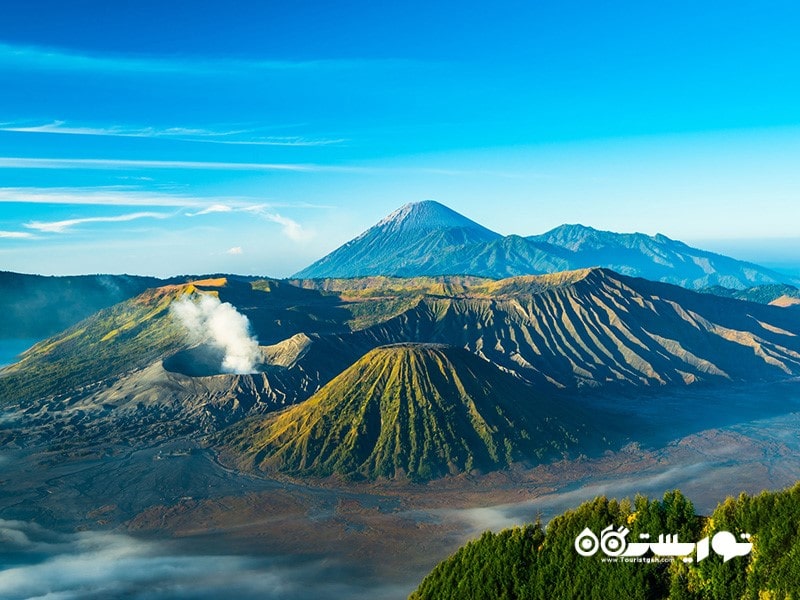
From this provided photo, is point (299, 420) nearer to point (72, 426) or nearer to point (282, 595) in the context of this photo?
point (72, 426)

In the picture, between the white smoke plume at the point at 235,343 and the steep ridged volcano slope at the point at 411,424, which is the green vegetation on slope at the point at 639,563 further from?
the white smoke plume at the point at 235,343

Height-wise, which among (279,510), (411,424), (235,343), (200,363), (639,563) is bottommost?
(279,510)

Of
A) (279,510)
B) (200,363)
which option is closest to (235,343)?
(200,363)

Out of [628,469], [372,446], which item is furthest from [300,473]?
[628,469]

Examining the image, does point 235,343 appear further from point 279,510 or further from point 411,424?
point 279,510

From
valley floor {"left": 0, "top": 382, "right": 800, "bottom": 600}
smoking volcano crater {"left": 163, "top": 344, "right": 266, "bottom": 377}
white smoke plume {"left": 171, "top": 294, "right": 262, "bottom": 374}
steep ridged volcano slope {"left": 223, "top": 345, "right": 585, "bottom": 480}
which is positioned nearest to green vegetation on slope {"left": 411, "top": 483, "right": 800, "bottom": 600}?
valley floor {"left": 0, "top": 382, "right": 800, "bottom": 600}

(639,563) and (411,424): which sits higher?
(411,424)

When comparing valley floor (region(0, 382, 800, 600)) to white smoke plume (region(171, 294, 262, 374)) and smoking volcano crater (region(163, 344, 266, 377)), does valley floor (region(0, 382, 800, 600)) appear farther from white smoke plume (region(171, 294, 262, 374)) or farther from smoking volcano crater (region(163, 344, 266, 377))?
white smoke plume (region(171, 294, 262, 374))

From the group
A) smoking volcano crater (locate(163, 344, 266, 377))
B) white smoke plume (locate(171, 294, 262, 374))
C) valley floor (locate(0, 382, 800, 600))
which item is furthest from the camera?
white smoke plume (locate(171, 294, 262, 374))
